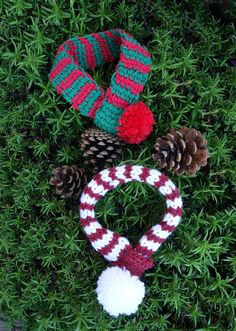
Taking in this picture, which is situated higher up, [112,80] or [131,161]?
[112,80]

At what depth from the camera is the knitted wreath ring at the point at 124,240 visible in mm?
1105

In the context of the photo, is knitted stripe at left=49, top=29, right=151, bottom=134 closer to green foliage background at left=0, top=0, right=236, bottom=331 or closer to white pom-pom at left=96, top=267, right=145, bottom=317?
green foliage background at left=0, top=0, right=236, bottom=331

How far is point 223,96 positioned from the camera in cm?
122

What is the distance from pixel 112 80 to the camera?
117 centimetres

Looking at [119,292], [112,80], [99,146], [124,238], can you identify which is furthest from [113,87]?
[119,292]

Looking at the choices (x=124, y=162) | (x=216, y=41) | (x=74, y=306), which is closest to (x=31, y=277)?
(x=74, y=306)

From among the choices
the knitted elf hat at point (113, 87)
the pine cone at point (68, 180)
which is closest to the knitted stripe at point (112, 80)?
the knitted elf hat at point (113, 87)

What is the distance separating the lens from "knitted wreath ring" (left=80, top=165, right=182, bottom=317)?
3.63 feet

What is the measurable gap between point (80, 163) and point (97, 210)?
0.12 meters

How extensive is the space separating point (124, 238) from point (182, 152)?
23 cm

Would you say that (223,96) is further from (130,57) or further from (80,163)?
(80,163)

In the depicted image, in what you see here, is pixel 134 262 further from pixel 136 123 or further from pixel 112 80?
pixel 112 80

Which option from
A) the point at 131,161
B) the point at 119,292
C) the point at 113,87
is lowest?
the point at 119,292

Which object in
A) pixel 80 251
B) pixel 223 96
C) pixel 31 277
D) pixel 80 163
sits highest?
pixel 223 96
